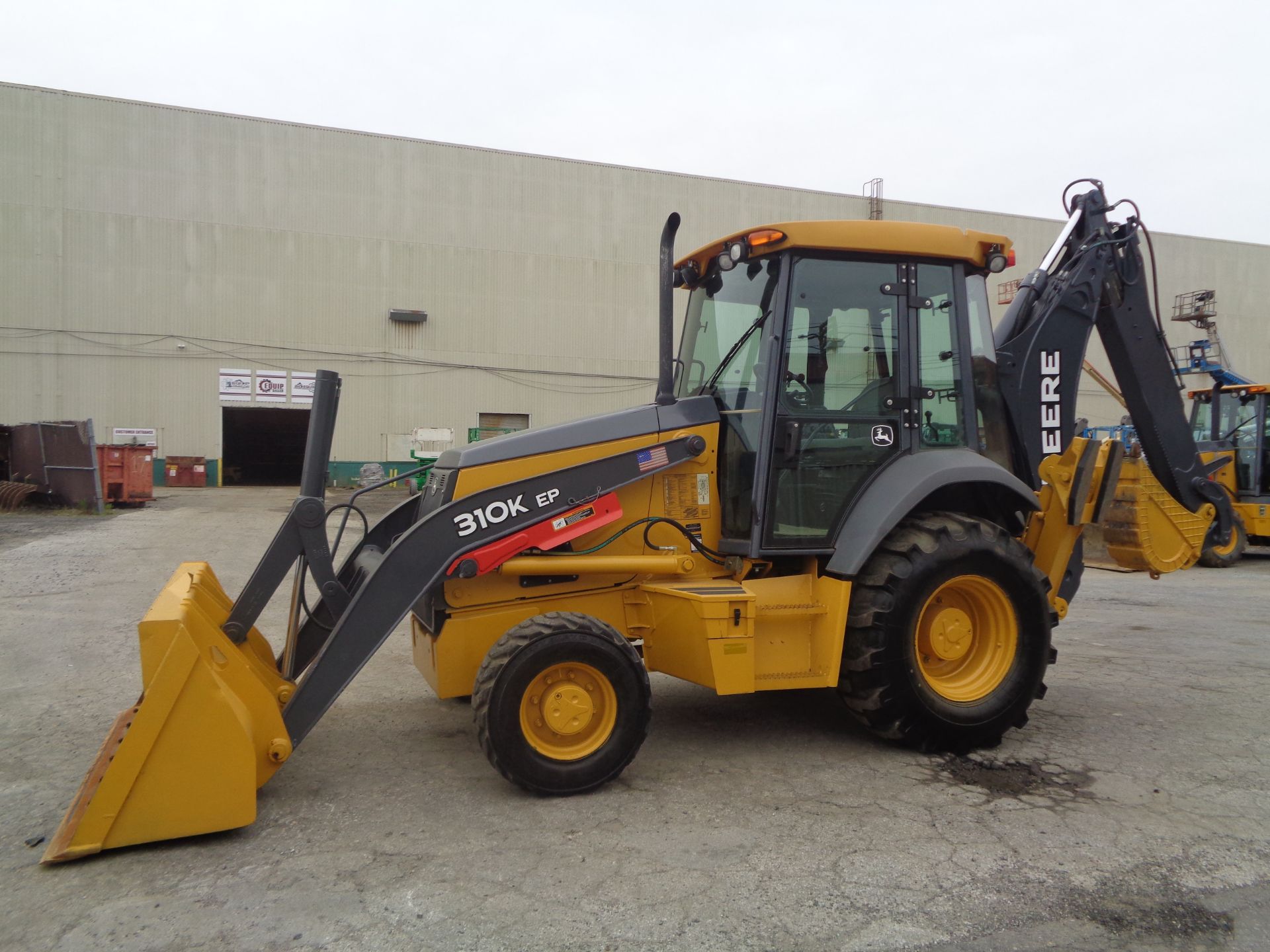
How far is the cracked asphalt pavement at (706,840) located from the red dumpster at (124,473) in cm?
1530

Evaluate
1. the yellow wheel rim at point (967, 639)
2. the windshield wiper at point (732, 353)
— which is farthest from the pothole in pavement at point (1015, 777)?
the windshield wiper at point (732, 353)

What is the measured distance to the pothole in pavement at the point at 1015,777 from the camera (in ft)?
14.1

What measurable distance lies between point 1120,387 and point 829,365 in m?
2.35

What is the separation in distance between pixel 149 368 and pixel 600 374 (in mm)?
13460

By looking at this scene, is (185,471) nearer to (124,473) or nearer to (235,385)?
→ (235,385)

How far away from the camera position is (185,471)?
27719mm

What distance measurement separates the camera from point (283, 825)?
3832 millimetres

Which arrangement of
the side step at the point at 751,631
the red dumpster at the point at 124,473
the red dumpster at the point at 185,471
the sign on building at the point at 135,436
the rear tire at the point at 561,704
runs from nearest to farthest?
the rear tire at the point at 561,704, the side step at the point at 751,631, the red dumpster at the point at 124,473, the sign on building at the point at 135,436, the red dumpster at the point at 185,471

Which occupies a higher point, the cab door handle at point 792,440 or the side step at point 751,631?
the cab door handle at point 792,440

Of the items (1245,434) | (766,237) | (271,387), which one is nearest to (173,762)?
(766,237)

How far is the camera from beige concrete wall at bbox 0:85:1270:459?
86.1 ft

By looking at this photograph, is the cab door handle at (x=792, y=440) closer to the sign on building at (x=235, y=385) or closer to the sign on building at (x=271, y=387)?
the sign on building at (x=271, y=387)

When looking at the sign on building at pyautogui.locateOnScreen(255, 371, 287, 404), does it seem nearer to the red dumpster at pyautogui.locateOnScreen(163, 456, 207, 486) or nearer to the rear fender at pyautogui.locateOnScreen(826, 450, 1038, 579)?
the red dumpster at pyautogui.locateOnScreen(163, 456, 207, 486)

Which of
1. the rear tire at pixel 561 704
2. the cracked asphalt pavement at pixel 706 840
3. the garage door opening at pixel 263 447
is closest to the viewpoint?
the cracked asphalt pavement at pixel 706 840
